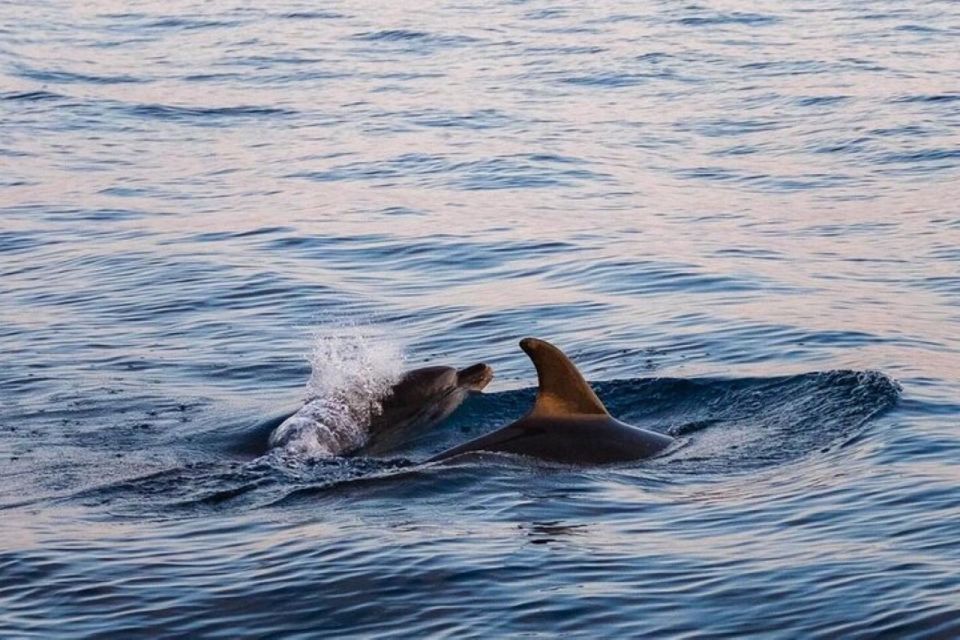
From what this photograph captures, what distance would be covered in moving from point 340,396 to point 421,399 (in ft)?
1.97

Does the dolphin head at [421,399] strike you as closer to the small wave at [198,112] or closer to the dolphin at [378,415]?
the dolphin at [378,415]

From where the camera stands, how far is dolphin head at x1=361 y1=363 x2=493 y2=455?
507 inches

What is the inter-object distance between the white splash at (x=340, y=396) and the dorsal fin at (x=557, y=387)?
1.74 m

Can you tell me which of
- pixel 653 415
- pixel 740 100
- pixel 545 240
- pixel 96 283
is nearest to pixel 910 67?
pixel 740 100

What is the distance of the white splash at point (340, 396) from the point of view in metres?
12.2

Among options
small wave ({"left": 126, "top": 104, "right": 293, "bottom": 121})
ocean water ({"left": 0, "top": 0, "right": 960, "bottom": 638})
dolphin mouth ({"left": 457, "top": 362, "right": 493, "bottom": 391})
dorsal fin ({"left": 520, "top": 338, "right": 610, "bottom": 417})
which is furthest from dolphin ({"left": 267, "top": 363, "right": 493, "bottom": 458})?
small wave ({"left": 126, "top": 104, "right": 293, "bottom": 121})

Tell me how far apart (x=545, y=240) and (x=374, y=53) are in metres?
16.9

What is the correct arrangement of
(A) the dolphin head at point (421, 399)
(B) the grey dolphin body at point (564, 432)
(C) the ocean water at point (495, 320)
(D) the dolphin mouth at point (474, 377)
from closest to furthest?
(C) the ocean water at point (495, 320) → (B) the grey dolphin body at point (564, 432) → (A) the dolphin head at point (421, 399) → (D) the dolphin mouth at point (474, 377)

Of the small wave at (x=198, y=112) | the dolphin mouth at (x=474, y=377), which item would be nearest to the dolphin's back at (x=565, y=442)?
the dolphin mouth at (x=474, y=377)

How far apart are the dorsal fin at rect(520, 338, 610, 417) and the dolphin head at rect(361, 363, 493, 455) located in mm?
1862

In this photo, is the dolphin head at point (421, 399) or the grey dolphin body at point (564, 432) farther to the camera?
the dolphin head at point (421, 399)

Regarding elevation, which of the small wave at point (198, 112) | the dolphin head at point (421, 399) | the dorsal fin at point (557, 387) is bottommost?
the dolphin head at point (421, 399)

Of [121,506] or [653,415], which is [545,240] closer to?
[653,415]

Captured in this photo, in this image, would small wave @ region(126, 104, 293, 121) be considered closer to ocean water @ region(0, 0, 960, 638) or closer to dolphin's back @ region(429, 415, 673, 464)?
ocean water @ region(0, 0, 960, 638)
